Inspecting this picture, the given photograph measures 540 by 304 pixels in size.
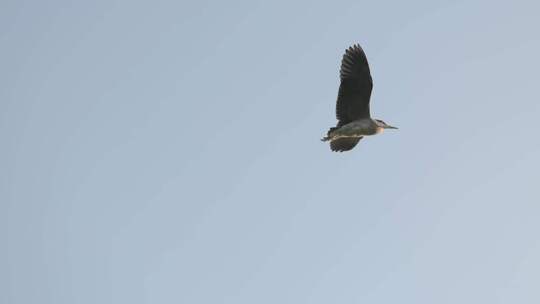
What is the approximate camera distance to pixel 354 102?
1428 inches

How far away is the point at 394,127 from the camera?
37.8m

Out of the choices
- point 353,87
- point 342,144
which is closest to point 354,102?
point 353,87

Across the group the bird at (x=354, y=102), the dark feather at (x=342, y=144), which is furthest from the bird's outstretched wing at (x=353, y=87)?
the dark feather at (x=342, y=144)

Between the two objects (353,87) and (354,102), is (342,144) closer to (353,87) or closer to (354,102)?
(354,102)

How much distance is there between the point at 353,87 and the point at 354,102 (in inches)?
28.5

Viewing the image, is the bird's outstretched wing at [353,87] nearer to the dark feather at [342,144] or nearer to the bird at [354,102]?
the bird at [354,102]

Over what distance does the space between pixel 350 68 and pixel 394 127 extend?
3726mm

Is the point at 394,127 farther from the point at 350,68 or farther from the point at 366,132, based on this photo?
the point at 350,68

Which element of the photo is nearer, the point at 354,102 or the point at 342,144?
the point at 354,102

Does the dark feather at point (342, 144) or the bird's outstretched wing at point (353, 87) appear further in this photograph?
A: the dark feather at point (342, 144)

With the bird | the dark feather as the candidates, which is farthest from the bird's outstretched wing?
the dark feather

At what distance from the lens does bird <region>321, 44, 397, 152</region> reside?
35469 millimetres

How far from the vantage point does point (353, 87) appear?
35.8 m

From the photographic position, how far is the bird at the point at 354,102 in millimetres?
35469
